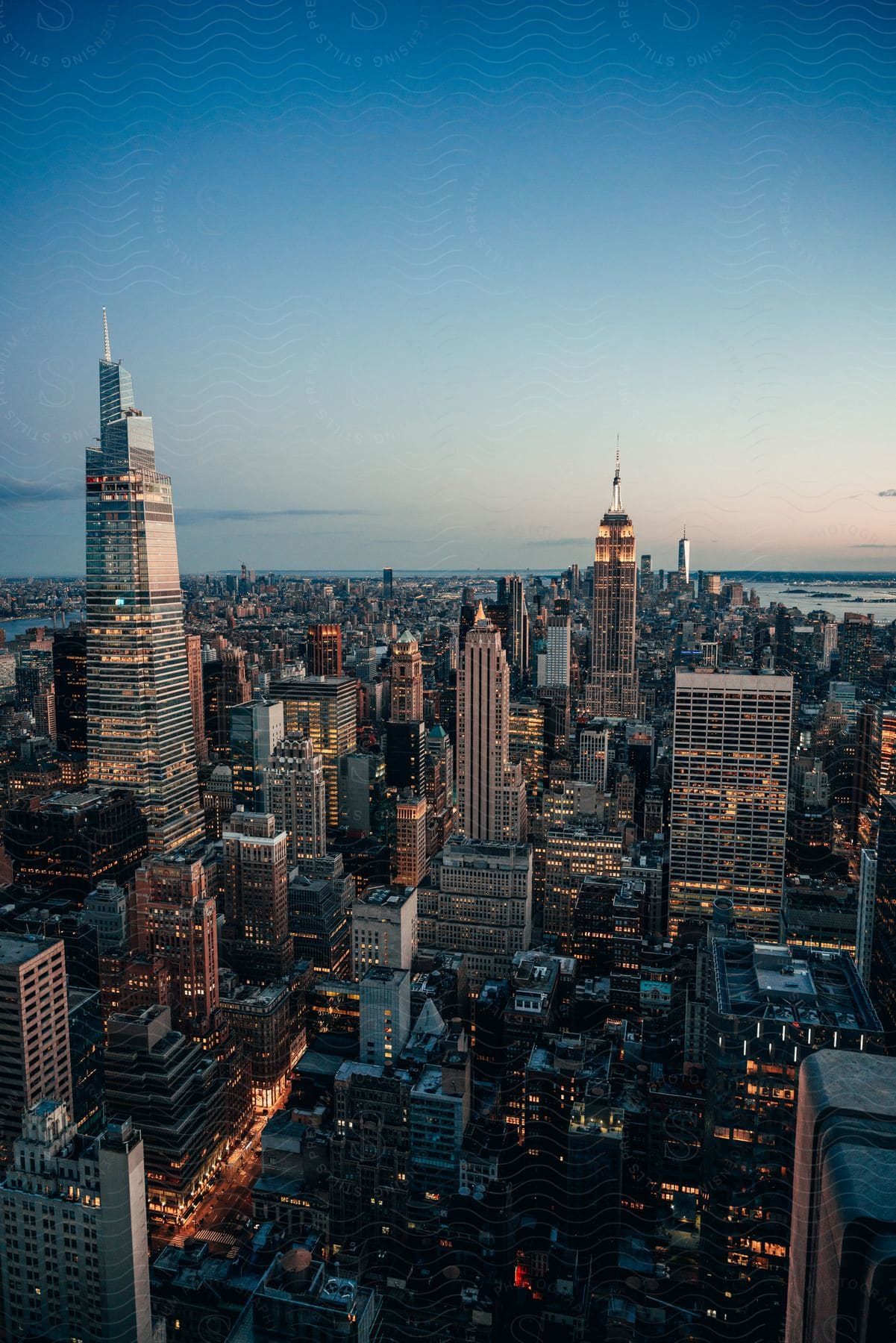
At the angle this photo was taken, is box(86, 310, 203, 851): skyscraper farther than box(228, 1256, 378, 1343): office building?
Yes

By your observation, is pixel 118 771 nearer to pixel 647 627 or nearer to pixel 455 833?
pixel 455 833

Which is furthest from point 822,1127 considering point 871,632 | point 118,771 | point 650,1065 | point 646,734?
point 646,734

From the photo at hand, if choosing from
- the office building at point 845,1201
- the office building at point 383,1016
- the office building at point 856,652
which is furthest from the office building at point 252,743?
the office building at point 845,1201

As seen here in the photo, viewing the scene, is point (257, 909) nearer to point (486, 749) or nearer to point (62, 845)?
point (62, 845)

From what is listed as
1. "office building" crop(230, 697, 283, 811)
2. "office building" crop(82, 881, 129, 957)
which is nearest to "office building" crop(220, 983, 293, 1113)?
"office building" crop(82, 881, 129, 957)

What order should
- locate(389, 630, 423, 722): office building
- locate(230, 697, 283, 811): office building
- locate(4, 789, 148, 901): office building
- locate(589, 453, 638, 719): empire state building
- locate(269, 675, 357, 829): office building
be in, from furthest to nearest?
locate(589, 453, 638, 719): empire state building < locate(389, 630, 423, 722): office building < locate(269, 675, 357, 829): office building < locate(230, 697, 283, 811): office building < locate(4, 789, 148, 901): office building

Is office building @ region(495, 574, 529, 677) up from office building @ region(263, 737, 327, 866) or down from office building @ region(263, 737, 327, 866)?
up

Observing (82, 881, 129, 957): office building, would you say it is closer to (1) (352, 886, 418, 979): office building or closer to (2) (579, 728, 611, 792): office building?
(1) (352, 886, 418, 979): office building

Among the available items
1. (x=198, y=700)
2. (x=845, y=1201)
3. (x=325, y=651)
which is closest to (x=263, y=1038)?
(x=845, y=1201)
